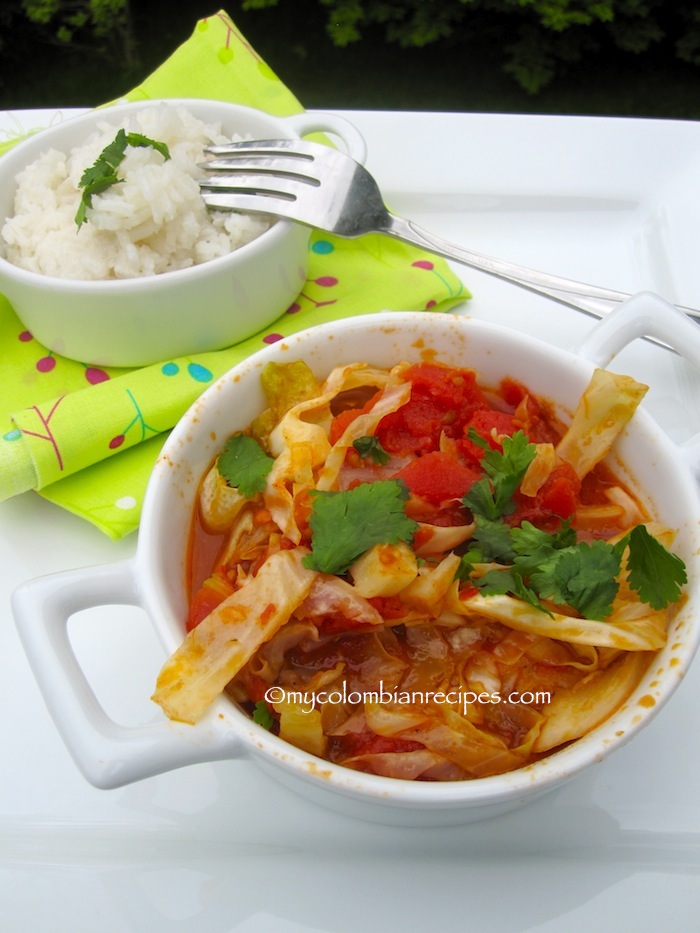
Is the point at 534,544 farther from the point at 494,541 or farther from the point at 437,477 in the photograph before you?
the point at 437,477

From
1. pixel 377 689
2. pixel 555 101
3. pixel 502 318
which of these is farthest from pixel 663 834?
pixel 555 101

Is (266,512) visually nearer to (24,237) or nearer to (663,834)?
(663,834)

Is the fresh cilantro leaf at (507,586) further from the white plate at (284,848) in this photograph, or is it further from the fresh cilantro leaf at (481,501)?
the white plate at (284,848)

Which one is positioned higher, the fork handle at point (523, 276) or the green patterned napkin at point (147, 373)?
the fork handle at point (523, 276)

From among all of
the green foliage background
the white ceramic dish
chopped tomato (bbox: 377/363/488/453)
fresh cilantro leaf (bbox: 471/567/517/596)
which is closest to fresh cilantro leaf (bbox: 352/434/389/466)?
chopped tomato (bbox: 377/363/488/453)

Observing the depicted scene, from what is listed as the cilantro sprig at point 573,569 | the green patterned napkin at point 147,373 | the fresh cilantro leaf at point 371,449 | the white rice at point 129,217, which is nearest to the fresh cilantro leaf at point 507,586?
the cilantro sprig at point 573,569

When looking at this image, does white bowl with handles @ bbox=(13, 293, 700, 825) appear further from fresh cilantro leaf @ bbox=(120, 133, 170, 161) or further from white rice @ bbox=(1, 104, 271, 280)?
fresh cilantro leaf @ bbox=(120, 133, 170, 161)

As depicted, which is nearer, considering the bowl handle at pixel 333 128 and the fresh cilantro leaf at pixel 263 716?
the fresh cilantro leaf at pixel 263 716
